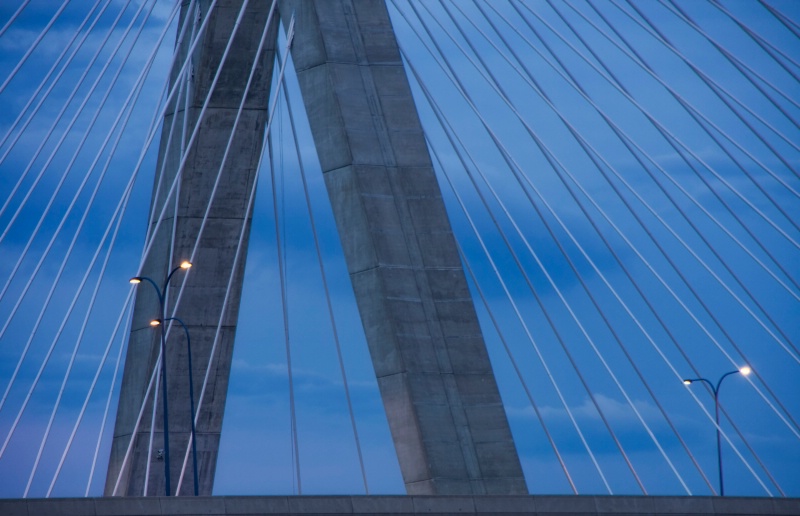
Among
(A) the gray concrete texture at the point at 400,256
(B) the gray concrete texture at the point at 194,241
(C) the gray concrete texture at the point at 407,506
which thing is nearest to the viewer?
(C) the gray concrete texture at the point at 407,506

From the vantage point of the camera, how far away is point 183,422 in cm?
3309

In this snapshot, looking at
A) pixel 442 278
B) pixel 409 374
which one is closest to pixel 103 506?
pixel 409 374

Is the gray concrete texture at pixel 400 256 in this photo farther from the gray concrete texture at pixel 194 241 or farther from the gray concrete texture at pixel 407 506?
the gray concrete texture at pixel 194 241

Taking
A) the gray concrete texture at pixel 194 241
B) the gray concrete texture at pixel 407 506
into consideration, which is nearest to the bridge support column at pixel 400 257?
the gray concrete texture at pixel 407 506

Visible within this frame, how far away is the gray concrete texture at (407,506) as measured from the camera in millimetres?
17219

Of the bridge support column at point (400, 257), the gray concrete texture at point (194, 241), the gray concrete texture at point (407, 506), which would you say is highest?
the gray concrete texture at point (194, 241)

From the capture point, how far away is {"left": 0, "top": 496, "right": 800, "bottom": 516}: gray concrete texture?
56.5ft

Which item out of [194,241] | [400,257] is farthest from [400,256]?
[194,241]

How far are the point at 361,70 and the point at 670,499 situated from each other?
986 cm

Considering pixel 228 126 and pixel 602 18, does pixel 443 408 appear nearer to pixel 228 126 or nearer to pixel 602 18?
pixel 602 18

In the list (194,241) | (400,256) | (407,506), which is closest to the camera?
(407,506)

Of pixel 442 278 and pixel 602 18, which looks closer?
pixel 442 278

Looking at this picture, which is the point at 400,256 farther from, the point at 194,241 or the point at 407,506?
the point at 194,241

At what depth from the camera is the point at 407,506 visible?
19312 millimetres
